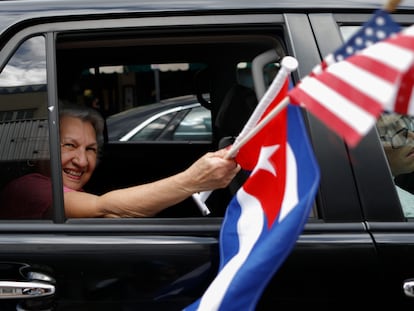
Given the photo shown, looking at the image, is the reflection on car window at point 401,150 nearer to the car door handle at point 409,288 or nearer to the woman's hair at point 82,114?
the car door handle at point 409,288

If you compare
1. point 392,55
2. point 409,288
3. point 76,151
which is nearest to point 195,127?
point 76,151

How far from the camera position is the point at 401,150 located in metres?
1.86

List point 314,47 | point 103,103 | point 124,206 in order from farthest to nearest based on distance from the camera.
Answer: point 103,103
point 124,206
point 314,47

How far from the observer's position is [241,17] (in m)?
1.79

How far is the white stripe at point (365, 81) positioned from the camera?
1.10m

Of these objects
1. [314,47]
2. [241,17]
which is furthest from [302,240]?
[241,17]

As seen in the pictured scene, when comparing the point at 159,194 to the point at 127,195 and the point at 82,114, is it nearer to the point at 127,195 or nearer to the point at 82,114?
the point at 127,195

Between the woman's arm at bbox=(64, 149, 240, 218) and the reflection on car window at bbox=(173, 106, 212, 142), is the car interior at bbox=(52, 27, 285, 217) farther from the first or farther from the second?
the woman's arm at bbox=(64, 149, 240, 218)

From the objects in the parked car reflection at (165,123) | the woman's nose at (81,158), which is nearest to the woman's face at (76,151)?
the woman's nose at (81,158)

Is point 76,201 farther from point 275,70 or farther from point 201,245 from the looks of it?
point 275,70

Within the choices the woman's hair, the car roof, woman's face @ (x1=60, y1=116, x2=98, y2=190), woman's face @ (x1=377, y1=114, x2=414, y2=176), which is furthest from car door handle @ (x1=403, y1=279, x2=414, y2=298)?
the woman's hair

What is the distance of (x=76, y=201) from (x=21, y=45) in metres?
0.51

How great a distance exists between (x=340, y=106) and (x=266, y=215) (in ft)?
1.29

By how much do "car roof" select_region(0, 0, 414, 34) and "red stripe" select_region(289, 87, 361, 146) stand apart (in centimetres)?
59
